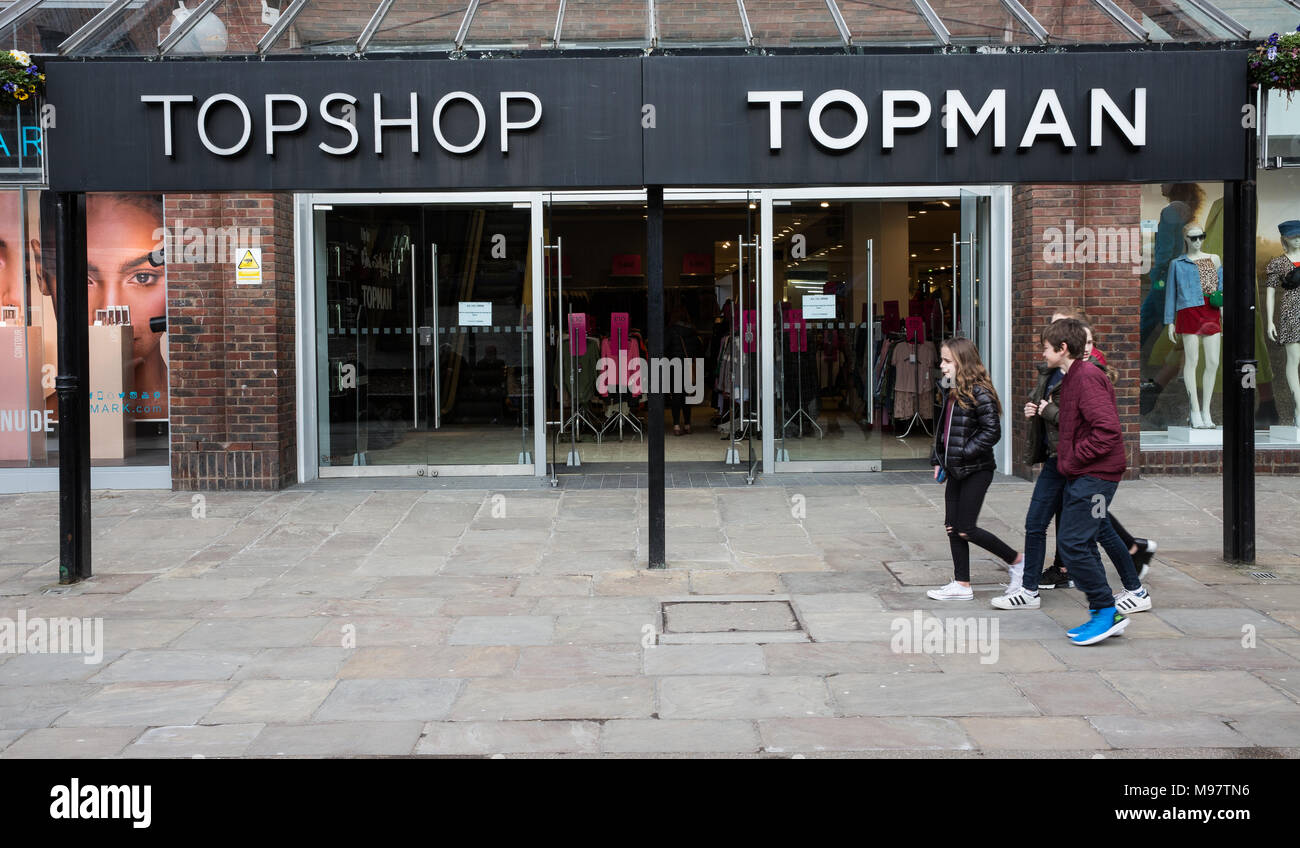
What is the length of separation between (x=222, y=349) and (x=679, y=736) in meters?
8.28

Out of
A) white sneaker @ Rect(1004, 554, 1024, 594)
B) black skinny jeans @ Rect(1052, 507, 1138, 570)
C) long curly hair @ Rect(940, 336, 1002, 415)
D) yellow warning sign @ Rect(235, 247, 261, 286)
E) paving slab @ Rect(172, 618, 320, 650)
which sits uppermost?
yellow warning sign @ Rect(235, 247, 261, 286)

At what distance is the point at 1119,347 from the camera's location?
38.6 feet

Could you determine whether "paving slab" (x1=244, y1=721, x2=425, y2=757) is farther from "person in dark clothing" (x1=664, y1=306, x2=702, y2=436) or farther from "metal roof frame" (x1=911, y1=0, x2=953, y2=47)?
"person in dark clothing" (x1=664, y1=306, x2=702, y2=436)

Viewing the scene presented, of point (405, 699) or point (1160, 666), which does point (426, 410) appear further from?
point (1160, 666)

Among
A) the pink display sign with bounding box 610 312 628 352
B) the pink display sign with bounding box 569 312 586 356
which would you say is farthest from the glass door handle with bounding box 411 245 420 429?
the pink display sign with bounding box 610 312 628 352

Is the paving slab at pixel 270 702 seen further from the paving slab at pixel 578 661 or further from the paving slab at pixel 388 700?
the paving slab at pixel 578 661

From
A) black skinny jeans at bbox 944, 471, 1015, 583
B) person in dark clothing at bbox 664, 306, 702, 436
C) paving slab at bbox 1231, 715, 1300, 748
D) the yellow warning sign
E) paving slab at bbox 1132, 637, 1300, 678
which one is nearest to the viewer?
paving slab at bbox 1231, 715, 1300, 748

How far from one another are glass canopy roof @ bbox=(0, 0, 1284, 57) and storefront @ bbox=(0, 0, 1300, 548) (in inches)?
1.3

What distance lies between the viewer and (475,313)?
12.6m

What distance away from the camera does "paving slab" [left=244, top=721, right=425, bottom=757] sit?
188 inches

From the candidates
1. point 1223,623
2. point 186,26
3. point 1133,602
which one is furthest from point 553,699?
point 186,26

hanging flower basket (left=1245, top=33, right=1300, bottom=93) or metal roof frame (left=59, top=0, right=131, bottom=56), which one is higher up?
metal roof frame (left=59, top=0, right=131, bottom=56)

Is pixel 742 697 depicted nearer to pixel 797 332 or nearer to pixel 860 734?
pixel 860 734
